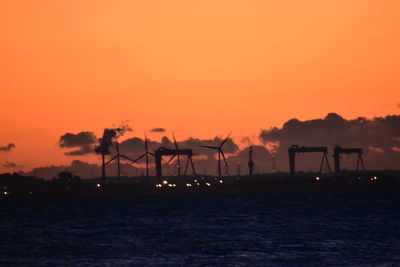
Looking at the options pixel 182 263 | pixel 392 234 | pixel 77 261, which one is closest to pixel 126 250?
pixel 77 261

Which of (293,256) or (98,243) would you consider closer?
(293,256)

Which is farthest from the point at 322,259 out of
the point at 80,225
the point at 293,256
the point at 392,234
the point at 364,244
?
the point at 80,225

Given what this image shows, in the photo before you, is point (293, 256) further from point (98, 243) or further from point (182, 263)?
point (98, 243)

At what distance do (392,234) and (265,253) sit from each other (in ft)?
123

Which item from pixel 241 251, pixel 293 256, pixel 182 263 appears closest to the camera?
pixel 182 263

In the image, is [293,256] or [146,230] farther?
[146,230]

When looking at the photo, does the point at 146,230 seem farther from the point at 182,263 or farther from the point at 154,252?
the point at 182,263

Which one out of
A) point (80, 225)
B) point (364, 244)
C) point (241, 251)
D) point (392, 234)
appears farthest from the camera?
point (80, 225)

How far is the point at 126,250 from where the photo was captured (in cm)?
9556

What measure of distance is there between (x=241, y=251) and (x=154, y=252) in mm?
11650

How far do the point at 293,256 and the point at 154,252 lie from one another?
19.4 meters

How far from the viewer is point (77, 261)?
8394 centimetres

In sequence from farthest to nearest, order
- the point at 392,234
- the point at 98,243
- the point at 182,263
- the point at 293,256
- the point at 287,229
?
the point at 287,229 → the point at 392,234 → the point at 98,243 → the point at 293,256 → the point at 182,263

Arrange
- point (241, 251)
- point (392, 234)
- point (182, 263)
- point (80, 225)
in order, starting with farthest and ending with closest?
point (80, 225)
point (392, 234)
point (241, 251)
point (182, 263)
